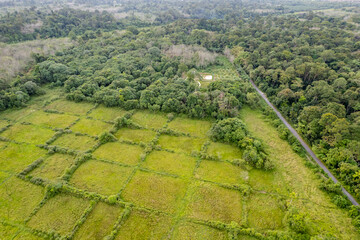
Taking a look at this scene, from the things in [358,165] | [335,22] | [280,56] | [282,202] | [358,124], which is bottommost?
[282,202]

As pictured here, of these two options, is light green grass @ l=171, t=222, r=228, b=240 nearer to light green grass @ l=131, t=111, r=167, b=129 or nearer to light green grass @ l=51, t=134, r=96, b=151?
light green grass @ l=131, t=111, r=167, b=129

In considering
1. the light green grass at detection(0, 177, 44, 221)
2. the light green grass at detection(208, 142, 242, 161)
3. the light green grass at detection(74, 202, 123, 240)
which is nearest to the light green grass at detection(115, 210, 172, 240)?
the light green grass at detection(74, 202, 123, 240)

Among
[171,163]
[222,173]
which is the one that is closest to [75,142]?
[171,163]

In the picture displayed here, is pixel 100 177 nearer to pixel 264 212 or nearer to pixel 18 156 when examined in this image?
pixel 18 156

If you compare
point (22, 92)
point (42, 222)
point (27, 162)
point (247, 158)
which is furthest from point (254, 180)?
point (22, 92)

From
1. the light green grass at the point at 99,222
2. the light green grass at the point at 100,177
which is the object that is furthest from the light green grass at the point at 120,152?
the light green grass at the point at 99,222

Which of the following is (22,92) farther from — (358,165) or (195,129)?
(358,165)
